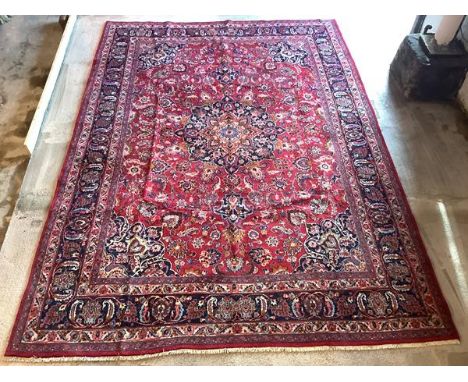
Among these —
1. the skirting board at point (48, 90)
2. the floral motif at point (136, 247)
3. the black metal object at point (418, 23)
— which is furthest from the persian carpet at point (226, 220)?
the black metal object at point (418, 23)

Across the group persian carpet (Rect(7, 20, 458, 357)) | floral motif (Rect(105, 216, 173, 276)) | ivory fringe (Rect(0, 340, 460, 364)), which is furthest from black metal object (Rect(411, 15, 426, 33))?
floral motif (Rect(105, 216, 173, 276))

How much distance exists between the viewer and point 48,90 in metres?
2.37

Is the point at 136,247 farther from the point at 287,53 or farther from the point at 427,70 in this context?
the point at 427,70

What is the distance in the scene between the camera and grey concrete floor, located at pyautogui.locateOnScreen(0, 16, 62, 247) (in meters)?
2.03

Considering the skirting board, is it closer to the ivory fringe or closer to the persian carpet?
the persian carpet

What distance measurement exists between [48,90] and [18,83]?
0.31 m

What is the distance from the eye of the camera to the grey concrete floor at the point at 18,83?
203 centimetres

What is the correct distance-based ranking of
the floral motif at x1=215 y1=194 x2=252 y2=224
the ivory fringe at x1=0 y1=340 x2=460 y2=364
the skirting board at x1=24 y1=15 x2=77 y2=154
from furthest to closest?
the skirting board at x1=24 y1=15 x2=77 y2=154 < the floral motif at x1=215 y1=194 x2=252 y2=224 < the ivory fringe at x1=0 y1=340 x2=460 y2=364

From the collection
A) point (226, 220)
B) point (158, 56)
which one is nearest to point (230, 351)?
point (226, 220)

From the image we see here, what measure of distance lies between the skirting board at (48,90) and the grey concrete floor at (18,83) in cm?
8

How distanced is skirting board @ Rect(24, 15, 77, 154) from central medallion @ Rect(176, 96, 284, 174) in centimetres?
74

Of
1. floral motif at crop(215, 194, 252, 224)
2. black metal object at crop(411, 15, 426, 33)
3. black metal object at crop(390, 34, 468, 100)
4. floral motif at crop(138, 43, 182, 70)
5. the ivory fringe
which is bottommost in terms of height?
the ivory fringe

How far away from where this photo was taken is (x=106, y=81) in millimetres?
2494

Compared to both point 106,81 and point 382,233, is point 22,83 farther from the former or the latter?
point 382,233
